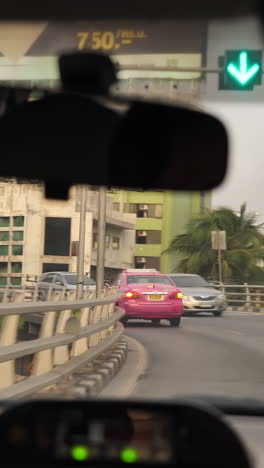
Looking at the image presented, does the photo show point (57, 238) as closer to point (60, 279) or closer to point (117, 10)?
point (117, 10)

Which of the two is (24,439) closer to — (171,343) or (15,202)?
(15,202)

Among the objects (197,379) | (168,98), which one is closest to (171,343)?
(197,379)

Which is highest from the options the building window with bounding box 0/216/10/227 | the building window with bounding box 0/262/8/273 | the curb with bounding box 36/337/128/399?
the building window with bounding box 0/216/10/227

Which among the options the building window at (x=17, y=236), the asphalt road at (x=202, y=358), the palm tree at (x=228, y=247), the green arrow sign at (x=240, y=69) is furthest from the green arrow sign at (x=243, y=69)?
the asphalt road at (x=202, y=358)

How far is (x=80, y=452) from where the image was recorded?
1454mm

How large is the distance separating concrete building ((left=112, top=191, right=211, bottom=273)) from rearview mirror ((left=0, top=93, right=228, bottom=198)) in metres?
0.12

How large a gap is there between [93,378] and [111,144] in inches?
242

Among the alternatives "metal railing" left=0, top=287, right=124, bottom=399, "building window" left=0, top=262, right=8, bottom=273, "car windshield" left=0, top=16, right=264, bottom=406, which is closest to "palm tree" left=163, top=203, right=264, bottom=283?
"car windshield" left=0, top=16, right=264, bottom=406

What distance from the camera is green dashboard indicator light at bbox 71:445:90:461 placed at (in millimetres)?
1438

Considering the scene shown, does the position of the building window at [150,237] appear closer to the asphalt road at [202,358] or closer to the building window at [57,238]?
the building window at [57,238]

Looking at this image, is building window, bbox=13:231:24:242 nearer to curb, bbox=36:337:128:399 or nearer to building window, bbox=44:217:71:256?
building window, bbox=44:217:71:256

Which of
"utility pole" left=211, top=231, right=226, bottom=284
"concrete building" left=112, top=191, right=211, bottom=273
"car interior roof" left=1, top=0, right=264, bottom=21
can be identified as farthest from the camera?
"utility pole" left=211, top=231, right=226, bottom=284

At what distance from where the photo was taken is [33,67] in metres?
2.32

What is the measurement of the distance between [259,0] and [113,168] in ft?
3.42
